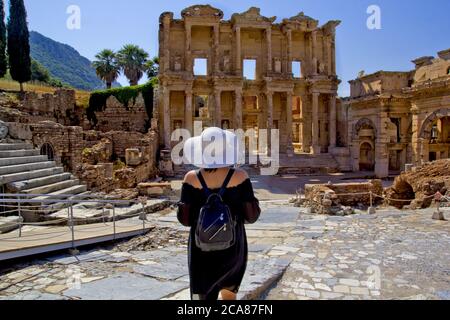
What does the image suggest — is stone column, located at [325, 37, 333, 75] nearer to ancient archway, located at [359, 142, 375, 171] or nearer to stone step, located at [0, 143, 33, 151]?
ancient archway, located at [359, 142, 375, 171]

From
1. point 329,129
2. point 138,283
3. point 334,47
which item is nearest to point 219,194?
point 138,283


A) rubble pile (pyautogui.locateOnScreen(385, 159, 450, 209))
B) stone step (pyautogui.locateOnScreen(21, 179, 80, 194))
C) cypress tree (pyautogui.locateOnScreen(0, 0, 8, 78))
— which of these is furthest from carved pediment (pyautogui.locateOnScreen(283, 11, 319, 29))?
stone step (pyautogui.locateOnScreen(21, 179, 80, 194))

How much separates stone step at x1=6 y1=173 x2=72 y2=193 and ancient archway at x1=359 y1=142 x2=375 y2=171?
94.4 ft

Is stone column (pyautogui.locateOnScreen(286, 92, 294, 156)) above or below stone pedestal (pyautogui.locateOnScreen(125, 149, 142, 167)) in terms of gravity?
above

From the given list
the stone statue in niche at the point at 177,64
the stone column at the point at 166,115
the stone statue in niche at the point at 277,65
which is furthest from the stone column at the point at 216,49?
the stone statue in niche at the point at 277,65

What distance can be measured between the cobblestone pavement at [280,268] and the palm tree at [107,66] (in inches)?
1704

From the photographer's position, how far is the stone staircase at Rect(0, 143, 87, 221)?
31.4ft

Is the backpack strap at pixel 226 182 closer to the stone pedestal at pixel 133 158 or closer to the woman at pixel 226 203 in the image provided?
the woman at pixel 226 203

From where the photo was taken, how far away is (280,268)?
18.4ft

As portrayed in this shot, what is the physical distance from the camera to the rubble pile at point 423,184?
13945mm

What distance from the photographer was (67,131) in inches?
643

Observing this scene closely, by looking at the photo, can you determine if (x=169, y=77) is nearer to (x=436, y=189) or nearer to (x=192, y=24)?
(x=192, y=24)

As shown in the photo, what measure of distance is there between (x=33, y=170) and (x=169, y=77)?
74.1ft

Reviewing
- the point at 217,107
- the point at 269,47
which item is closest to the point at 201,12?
the point at 269,47
